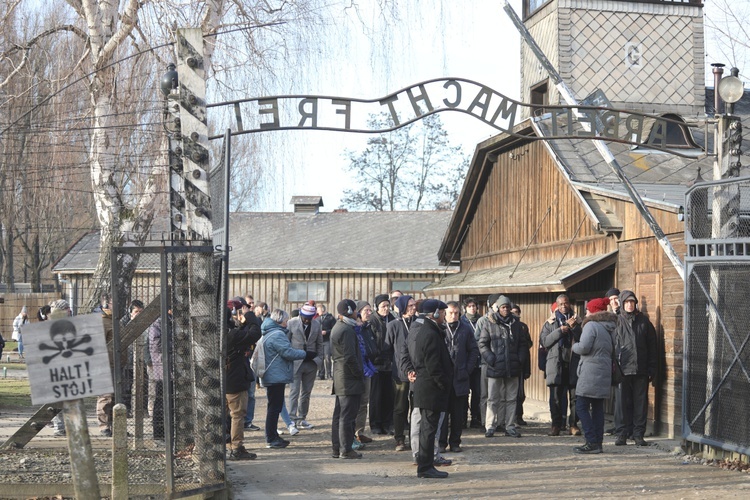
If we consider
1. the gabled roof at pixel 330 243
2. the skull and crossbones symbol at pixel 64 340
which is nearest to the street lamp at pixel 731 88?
the skull and crossbones symbol at pixel 64 340

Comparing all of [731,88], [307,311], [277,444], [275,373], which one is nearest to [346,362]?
[275,373]

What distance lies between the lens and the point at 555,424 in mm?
14133

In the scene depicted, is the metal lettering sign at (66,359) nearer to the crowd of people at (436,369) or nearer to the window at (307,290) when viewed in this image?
the crowd of people at (436,369)

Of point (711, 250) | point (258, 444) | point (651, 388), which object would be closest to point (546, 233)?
point (651, 388)

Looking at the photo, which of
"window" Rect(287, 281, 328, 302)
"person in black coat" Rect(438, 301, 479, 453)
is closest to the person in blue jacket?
"person in black coat" Rect(438, 301, 479, 453)

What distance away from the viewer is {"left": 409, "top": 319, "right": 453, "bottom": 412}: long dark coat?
35.1ft

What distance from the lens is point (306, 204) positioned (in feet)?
126

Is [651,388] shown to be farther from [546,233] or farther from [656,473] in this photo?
[546,233]

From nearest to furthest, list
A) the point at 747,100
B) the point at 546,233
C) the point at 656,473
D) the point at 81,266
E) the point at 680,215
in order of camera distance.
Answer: the point at 656,473, the point at 680,215, the point at 546,233, the point at 747,100, the point at 81,266

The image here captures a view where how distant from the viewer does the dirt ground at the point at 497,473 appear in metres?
9.96

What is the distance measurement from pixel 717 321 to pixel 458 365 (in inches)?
130

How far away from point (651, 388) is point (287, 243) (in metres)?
22.3

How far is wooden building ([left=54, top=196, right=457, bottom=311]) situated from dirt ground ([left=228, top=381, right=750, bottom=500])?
18278 millimetres

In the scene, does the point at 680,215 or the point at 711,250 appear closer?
the point at 711,250
